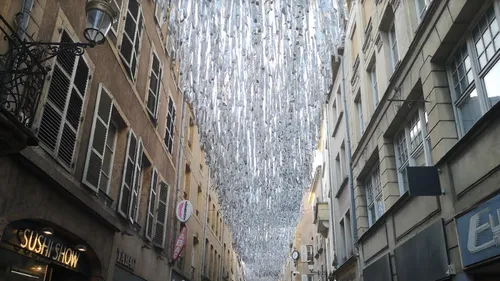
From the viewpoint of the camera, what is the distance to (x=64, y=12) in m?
7.48

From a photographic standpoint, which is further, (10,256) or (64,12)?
(64,12)

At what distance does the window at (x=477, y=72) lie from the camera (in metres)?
6.50

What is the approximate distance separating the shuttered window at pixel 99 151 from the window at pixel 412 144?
255 inches

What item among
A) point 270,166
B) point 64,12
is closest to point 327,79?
point 270,166

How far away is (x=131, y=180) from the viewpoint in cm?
1145

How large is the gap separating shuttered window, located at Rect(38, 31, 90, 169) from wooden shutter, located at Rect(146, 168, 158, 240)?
538 cm

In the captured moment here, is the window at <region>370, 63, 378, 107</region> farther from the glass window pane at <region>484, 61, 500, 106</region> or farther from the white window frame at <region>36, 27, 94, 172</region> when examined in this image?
the white window frame at <region>36, 27, 94, 172</region>

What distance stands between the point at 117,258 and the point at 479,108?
7971 millimetres

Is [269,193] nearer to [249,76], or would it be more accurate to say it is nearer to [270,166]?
[270,166]

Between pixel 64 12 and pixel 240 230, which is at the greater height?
pixel 240 230

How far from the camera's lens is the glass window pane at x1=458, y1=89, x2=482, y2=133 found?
279 inches

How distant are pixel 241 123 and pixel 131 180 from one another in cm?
480

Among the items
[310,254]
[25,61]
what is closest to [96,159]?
[25,61]

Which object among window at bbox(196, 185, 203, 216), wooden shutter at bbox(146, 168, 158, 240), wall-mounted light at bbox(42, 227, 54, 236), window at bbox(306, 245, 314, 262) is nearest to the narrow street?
wall-mounted light at bbox(42, 227, 54, 236)
